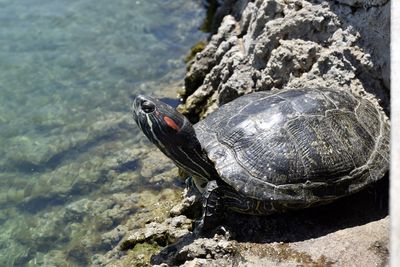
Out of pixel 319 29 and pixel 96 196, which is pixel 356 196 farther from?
pixel 96 196

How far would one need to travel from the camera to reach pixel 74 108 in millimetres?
8969

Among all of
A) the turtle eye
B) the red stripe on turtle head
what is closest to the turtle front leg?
the red stripe on turtle head

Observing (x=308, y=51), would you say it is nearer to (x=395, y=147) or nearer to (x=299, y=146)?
(x=299, y=146)

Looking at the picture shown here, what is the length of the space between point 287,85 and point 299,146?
1513 mm

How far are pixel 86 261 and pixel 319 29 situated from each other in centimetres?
379

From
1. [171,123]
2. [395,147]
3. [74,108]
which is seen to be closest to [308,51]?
[171,123]

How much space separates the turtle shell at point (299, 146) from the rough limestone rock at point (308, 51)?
2.54 ft

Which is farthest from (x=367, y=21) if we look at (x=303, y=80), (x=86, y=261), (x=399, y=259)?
(x=86, y=261)

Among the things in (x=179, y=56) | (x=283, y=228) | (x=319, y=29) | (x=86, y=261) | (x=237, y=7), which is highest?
(x=319, y=29)

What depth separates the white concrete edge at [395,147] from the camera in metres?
2.95

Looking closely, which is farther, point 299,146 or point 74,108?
point 74,108

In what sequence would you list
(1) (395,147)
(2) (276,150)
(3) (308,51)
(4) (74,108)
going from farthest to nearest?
(4) (74,108) → (3) (308,51) → (2) (276,150) → (1) (395,147)

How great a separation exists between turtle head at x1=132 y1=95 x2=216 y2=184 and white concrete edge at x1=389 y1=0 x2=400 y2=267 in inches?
70.0

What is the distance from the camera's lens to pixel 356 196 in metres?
5.15
